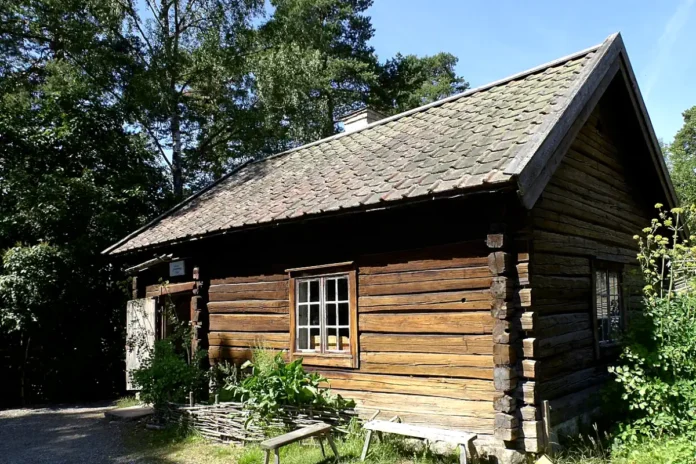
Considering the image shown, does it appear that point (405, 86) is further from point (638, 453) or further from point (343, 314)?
point (638, 453)

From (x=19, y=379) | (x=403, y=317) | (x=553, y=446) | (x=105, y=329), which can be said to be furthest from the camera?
(x=105, y=329)

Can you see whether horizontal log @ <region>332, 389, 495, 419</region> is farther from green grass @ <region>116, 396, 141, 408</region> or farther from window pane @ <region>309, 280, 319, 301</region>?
green grass @ <region>116, 396, 141, 408</region>

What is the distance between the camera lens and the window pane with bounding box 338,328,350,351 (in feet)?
25.2

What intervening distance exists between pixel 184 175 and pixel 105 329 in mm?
8046

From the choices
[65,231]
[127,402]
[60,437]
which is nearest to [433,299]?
Result: [60,437]

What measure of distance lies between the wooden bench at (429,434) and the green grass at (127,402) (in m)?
6.80

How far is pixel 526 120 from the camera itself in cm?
697

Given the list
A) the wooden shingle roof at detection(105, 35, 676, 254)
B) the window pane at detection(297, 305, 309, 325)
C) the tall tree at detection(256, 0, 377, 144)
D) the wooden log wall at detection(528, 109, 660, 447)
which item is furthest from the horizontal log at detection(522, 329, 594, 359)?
the tall tree at detection(256, 0, 377, 144)

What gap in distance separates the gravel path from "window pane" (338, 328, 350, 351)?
9.90 feet

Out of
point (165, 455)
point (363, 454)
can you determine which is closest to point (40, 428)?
point (165, 455)

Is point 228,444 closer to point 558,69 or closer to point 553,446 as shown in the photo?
point 553,446

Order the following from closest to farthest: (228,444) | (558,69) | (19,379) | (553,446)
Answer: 1. (553,446)
2. (228,444)
3. (558,69)
4. (19,379)

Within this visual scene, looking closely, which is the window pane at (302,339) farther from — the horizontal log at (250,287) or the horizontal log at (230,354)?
the horizontal log at (230,354)

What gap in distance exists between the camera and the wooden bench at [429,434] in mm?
5438
